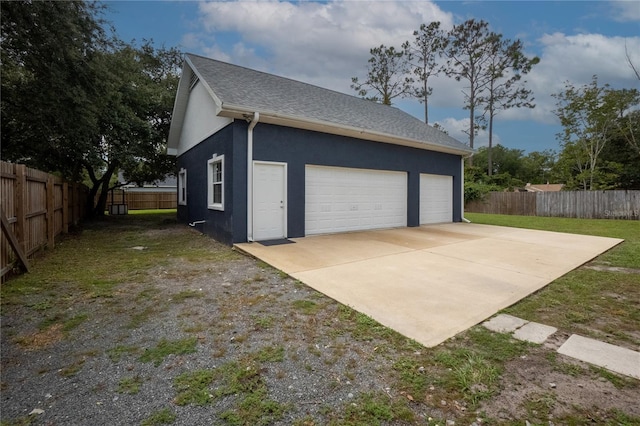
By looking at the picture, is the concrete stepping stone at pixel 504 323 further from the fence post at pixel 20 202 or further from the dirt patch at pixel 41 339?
the fence post at pixel 20 202

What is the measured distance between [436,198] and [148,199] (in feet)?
72.3

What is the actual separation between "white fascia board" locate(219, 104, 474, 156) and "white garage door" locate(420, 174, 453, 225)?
1232mm

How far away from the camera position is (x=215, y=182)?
8.74m

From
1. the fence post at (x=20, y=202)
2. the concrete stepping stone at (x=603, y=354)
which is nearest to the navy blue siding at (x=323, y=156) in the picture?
the fence post at (x=20, y=202)

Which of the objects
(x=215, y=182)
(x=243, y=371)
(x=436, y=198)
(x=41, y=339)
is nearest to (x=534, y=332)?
(x=243, y=371)

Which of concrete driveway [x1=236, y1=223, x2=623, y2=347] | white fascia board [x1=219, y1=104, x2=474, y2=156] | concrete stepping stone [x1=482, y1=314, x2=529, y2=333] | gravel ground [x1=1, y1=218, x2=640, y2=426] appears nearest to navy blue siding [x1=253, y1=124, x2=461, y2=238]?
white fascia board [x1=219, y1=104, x2=474, y2=156]

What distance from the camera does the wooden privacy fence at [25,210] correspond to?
4.45 meters

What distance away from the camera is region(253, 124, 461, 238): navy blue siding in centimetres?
771

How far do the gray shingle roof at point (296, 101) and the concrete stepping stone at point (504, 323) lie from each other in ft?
19.9

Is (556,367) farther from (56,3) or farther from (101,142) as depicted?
(101,142)

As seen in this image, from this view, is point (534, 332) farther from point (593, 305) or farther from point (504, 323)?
point (593, 305)

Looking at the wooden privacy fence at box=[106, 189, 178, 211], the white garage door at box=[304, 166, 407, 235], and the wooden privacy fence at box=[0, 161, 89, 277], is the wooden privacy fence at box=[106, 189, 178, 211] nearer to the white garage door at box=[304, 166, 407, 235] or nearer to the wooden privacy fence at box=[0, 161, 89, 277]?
the wooden privacy fence at box=[0, 161, 89, 277]

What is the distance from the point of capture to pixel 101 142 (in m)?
12.5

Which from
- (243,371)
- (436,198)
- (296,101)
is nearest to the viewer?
(243,371)
